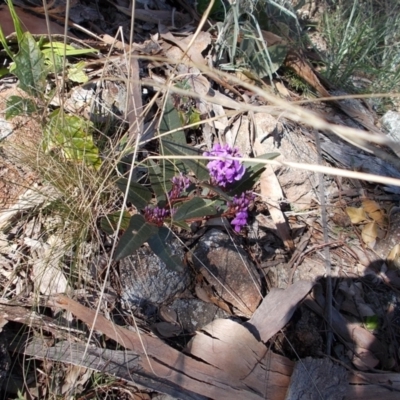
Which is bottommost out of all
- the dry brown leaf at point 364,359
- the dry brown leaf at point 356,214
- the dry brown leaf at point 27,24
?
the dry brown leaf at point 364,359

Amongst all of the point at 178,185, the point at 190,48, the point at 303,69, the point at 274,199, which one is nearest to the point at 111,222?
the point at 178,185

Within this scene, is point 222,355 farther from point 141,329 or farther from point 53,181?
point 53,181

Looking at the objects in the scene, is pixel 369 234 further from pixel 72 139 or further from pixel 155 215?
pixel 72 139

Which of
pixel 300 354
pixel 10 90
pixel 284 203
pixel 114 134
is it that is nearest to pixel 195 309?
pixel 300 354

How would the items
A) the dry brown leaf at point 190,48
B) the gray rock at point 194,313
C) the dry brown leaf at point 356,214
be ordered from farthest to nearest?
the dry brown leaf at point 190,48 < the dry brown leaf at point 356,214 < the gray rock at point 194,313

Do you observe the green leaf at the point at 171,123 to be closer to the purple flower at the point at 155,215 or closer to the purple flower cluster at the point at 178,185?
the purple flower cluster at the point at 178,185

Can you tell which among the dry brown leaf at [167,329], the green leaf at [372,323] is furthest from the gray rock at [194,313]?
the green leaf at [372,323]

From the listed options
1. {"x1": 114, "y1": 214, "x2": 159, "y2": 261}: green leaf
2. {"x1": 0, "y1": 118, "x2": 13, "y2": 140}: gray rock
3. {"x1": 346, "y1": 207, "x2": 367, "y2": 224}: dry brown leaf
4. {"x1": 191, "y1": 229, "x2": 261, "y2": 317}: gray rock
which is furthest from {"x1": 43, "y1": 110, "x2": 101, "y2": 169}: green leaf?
{"x1": 346, "y1": 207, "x2": 367, "y2": 224}: dry brown leaf
